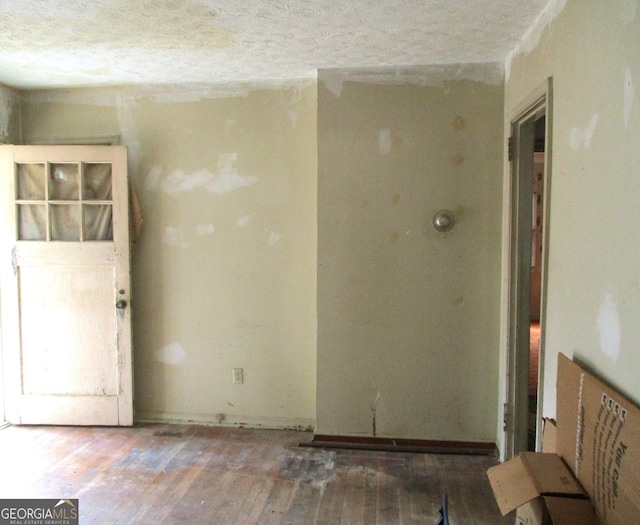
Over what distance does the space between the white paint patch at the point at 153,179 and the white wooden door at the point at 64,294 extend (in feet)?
0.80

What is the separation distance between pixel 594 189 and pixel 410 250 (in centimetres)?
143

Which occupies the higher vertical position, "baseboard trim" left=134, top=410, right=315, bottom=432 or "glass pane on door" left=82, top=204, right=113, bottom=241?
"glass pane on door" left=82, top=204, right=113, bottom=241

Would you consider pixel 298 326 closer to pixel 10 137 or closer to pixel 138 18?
pixel 138 18

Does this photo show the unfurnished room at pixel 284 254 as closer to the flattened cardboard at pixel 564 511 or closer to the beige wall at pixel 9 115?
the beige wall at pixel 9 115

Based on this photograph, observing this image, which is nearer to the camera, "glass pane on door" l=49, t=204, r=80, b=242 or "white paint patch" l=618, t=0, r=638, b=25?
"white paint patch" l=618, t=0, r=638, b=25

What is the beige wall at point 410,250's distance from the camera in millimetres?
2855

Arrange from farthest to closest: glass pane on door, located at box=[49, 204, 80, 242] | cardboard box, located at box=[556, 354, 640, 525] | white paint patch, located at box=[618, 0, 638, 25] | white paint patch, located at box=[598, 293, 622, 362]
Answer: glass pane on door, located at box=[49, 204, 80, 242]
white paint patch, located at box=[598, 293, 622, 362]
white paint patch, located at box=[618, 0, 638, 25]
cardboard box, located at box=[556, 354, 640, 525]

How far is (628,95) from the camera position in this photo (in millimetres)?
1328

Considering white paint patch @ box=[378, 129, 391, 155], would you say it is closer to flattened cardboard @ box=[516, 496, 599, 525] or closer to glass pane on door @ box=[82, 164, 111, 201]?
glass pane on door @ box=[82, 164, 111, 201]

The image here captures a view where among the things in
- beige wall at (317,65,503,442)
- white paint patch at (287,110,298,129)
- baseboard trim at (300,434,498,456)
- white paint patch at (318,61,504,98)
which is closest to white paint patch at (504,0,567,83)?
white paint patch at (318,61,504,98)

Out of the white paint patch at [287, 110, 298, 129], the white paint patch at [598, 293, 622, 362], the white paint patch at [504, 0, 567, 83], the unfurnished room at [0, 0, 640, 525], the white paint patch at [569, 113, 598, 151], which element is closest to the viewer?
the white paint patch at [598, 293, 622, 362]

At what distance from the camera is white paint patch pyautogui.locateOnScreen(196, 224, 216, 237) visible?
3289 millimetres

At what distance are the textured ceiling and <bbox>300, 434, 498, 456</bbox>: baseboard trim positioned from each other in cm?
243

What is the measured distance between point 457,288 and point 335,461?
4.38 ft
